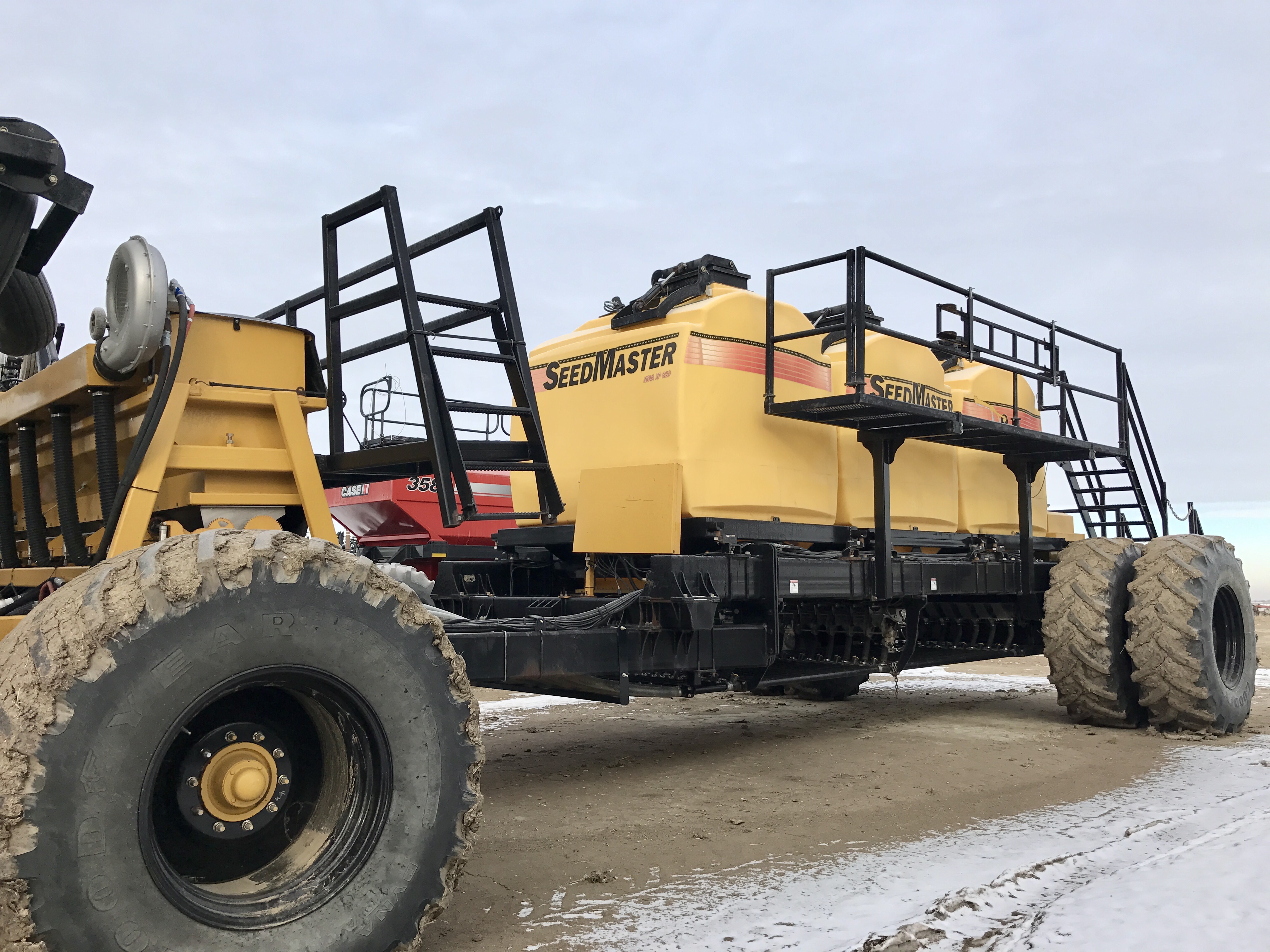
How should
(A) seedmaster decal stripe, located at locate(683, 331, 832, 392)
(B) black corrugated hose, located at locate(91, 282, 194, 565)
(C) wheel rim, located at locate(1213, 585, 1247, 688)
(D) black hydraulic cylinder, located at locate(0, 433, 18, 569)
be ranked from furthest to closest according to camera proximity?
(C) wheel rim, located at locate(1213, 585, 1247, 688) < (A) seedmaster decal stripe, located at locate(683, 331, 832, 392) < (D) black hydraulic cylinder, located at locate(0, 433, 18, 569) < (B) black corrugated hose, located at locate(91, 282, 194, 565)

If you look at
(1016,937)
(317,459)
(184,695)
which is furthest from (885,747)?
(184,695)

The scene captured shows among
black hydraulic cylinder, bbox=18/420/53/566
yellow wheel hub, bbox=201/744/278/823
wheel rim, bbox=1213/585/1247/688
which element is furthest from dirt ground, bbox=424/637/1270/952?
black hydraulic cylinder, bbox=18/420/53/566

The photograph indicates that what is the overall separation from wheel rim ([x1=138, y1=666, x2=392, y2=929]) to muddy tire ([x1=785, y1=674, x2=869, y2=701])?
7.09 m

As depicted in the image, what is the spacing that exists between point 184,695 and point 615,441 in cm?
389

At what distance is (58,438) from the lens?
14.1ft

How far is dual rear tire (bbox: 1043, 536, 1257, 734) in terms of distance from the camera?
7.73 m

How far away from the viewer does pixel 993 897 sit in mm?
3881

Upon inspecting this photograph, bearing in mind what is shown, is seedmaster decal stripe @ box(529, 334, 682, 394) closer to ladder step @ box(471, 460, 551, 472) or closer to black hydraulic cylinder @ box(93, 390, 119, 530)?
ladder step @ box(471, 460, 551, 472)

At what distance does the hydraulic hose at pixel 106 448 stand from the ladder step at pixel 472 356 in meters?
1.31

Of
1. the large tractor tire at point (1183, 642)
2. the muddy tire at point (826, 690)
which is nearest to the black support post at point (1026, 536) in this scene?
the large tractor tire at point (1183, 642)

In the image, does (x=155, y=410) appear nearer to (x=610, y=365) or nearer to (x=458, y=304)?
(x=458, y=304)

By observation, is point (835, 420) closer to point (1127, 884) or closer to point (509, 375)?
point (509, 375)

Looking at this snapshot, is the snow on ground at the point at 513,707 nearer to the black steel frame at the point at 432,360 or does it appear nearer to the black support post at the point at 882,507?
the black support post at the point at 882,507

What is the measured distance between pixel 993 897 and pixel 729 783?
2449 millimetres
